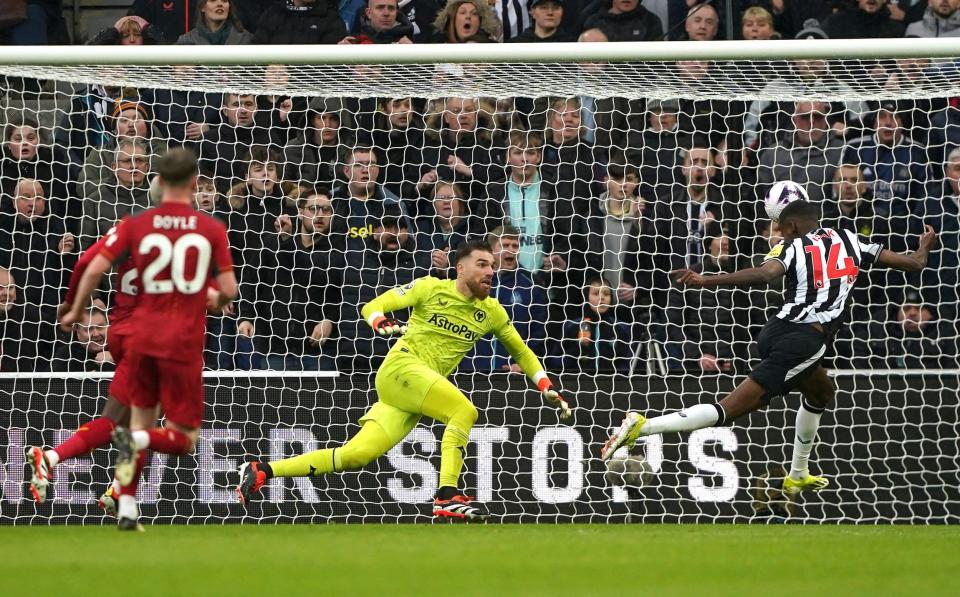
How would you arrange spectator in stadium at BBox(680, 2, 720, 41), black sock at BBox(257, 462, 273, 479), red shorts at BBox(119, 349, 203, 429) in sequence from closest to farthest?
red shorts at BBox(119, 349, 203, 429)
black sock at BBox(257, 462, 273, 479)
spectator in stadium at BBox(680, 2, 720, 41)

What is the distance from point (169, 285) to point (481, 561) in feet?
6.68

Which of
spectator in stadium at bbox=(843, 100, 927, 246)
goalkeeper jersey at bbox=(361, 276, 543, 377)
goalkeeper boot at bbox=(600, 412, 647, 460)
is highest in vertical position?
spectator in stadium at bbox=(843, 100, 927, 246)

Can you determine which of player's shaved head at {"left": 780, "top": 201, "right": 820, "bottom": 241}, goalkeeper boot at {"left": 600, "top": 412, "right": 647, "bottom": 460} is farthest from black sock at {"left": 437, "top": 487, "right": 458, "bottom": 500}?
player's shaved head at {"left": 780, "top": 201, "right": 820, "bottom": 241}

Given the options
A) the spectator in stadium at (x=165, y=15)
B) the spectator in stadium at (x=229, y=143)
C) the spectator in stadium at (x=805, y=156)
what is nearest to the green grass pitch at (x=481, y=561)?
the spectator in stadium at (x=805, y=156)

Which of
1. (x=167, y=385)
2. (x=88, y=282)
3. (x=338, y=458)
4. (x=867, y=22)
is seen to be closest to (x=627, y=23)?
(x=867, y=22)

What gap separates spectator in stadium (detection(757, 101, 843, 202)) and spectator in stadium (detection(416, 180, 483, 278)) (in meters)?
2.33

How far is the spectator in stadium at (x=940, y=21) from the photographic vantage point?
11.9 meters

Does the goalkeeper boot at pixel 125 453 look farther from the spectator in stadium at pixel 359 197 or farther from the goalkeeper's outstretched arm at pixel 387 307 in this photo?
the spectator in stadium at pixel 359 197

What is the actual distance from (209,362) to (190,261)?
4.57 m

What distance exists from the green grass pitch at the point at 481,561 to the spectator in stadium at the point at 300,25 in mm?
5056

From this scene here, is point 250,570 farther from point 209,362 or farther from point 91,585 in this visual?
point 209,362

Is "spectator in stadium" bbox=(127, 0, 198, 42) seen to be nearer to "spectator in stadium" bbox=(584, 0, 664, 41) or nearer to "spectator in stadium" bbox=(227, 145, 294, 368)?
"spectator in stadium" bbox=(227, 145, 294, 368)

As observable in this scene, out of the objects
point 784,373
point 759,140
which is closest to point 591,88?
point 759,140

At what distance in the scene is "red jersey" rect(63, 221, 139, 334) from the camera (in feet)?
23.3
